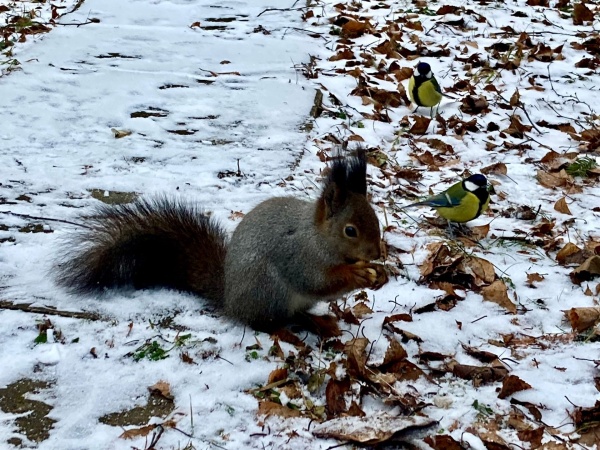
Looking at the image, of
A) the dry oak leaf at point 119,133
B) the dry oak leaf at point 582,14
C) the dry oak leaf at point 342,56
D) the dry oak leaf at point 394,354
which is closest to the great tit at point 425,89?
the dry oak leaf at point 342,56

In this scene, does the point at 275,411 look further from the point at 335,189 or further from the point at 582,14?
the point at 582,14

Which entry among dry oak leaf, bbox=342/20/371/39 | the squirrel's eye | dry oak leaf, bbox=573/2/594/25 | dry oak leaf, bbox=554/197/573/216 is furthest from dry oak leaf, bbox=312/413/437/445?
dry oak leaf, bbox=573/2/594/25

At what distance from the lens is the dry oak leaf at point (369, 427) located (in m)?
1.95

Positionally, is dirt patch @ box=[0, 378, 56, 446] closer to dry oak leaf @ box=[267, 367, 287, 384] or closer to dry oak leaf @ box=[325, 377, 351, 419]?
dry oak leaf @ box=[267, 367, 287, 384]

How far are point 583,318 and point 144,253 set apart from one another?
1752 millimetres

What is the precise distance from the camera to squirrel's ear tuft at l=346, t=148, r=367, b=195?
2422 millimetres

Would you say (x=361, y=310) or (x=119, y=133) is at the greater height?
(x=119, y=133)

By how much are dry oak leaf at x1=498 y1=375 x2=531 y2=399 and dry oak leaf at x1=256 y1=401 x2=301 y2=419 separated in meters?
0.69

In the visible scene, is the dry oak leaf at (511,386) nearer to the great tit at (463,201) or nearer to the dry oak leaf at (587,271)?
the dry oak leaf at (587,271)

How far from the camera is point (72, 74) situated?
486 cm

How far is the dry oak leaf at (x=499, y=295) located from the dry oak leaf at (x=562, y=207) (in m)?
0.98

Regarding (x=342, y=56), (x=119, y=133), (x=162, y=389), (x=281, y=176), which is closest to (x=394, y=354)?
(x=162, y=389)

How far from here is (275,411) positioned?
2098mm

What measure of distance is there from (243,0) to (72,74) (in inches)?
103
